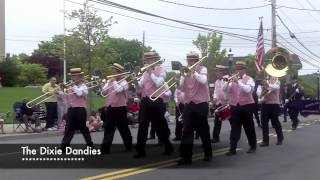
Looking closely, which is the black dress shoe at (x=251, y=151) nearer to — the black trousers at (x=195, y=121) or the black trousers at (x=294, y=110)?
the black trousers at (x=195, y=121)

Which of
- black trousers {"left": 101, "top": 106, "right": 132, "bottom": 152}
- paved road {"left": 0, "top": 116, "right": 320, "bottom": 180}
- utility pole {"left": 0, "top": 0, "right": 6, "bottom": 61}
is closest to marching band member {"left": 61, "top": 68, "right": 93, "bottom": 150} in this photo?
black trousers {"left": 101, "top": 106, "right": 132, "bottom": 152}

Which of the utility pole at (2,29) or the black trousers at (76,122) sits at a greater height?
the utility pole at (2,29)

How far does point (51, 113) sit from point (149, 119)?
Result: 10049 mm

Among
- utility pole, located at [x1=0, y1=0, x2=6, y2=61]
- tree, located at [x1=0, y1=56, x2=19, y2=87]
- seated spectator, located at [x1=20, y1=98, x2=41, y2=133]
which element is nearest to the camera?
seated spectator, located at [x1=20, y1=98, x2=41, y2=133]

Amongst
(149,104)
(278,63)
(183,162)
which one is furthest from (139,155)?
(278,63)

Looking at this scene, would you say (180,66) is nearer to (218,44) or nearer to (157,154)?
(157,154)

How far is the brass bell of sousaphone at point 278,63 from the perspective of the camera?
15.5 meters

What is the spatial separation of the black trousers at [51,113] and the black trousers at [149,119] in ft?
32.0

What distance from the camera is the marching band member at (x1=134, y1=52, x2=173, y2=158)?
37.8 ft

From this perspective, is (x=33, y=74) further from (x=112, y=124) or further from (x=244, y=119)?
(x=244, y=119)

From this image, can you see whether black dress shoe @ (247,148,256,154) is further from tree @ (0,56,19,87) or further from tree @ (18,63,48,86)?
tree @ (18,63,48,86)

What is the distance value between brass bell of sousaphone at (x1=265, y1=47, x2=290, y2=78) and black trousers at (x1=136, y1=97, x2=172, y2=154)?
4.48 meters

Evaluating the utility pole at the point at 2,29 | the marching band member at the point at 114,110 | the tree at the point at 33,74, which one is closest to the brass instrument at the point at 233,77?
the marching band member at the point at 114,110

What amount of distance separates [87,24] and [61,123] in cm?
825
